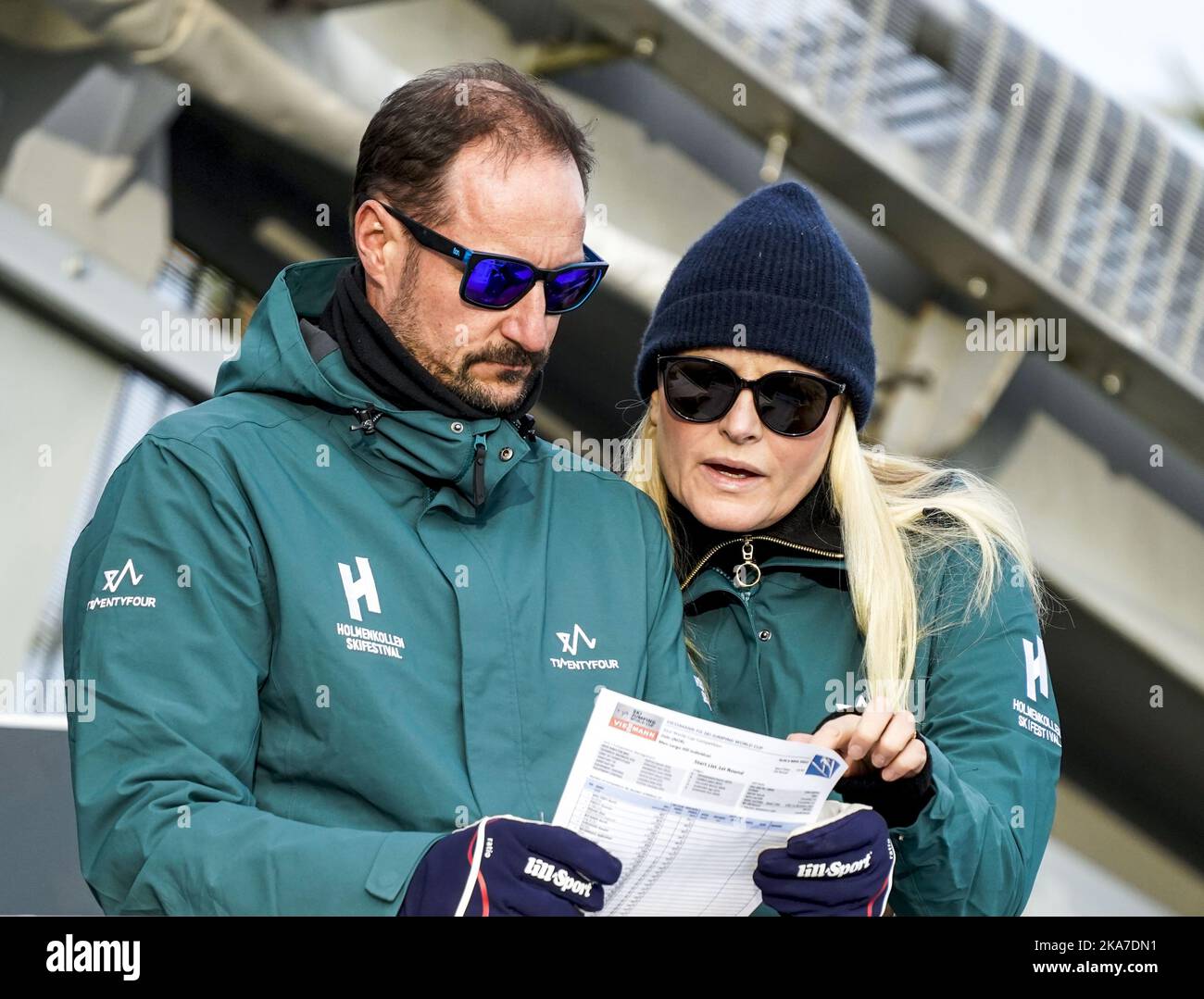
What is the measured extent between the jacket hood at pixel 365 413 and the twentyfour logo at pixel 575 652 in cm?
28

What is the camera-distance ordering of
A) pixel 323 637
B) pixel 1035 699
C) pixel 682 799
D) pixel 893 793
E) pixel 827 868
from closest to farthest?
pixel 682 799 < pixel 827 868 < pixel 323 637 < pixel 893 793 < pixel 1035 699

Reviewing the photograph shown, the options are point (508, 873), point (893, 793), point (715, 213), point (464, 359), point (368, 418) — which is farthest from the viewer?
point (715, 213)

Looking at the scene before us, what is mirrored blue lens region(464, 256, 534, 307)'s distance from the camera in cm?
256

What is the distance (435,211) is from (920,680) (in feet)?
4.36

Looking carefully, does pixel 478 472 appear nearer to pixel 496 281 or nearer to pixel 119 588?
pixel 496 281

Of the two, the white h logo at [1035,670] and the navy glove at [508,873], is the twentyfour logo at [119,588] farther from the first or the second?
Answer: the white h logo at [1035,670]

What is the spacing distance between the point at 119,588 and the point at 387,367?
638 millimetres

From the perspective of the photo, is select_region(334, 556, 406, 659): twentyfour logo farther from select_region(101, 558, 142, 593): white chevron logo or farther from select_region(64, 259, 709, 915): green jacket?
select_region(101, 558, 142, 593): white chevron logo

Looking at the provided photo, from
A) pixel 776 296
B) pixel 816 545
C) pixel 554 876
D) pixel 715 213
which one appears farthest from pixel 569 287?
pixel 715 213

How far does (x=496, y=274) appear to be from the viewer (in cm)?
256

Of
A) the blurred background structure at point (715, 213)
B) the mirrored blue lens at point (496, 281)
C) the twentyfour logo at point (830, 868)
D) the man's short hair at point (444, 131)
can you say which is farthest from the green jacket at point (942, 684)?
the blurred background structure at point (715, 213)

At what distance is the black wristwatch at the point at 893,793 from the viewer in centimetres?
237

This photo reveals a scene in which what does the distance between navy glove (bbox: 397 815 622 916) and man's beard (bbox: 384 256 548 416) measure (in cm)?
89

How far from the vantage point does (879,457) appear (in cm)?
334
